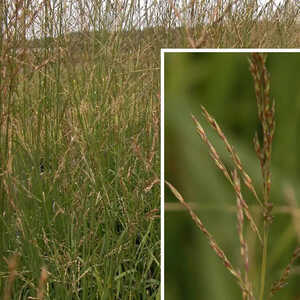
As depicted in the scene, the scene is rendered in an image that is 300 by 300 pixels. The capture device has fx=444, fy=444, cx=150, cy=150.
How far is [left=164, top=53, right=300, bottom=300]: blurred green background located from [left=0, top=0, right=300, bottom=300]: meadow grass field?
1.06 ft

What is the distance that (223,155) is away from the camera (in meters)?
0.70

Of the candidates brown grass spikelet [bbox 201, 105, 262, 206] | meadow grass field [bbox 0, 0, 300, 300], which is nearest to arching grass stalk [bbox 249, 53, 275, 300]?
brown grass spikelet [bbox 201, 105, 262, 206]

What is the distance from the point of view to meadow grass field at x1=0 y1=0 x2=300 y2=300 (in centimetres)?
113

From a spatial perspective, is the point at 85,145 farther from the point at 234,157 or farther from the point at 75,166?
the point at 234,157

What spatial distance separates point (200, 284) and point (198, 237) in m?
0.07

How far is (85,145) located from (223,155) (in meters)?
0.73

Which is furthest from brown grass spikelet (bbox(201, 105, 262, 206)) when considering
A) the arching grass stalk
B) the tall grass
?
the tall grass

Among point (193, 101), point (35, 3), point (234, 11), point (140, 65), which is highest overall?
point (234, 11)

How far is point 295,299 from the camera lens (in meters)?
0.72

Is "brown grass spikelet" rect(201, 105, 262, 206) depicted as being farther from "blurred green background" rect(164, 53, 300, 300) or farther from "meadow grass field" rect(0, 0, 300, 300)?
"meadow grass field" rect(0, 0, 300, 300)

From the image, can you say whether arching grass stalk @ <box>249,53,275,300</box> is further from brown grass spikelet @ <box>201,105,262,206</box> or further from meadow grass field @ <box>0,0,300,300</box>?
meadow grass field @ <box>0,0,300,300</box>

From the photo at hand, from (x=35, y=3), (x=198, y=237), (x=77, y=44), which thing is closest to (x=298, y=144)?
(x=198, y=237)

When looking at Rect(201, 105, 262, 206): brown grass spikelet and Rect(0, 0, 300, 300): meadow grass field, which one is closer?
Rect(201, 105, 262, 206): brown grass spikelet

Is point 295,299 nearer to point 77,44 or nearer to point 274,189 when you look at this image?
point 274,189
